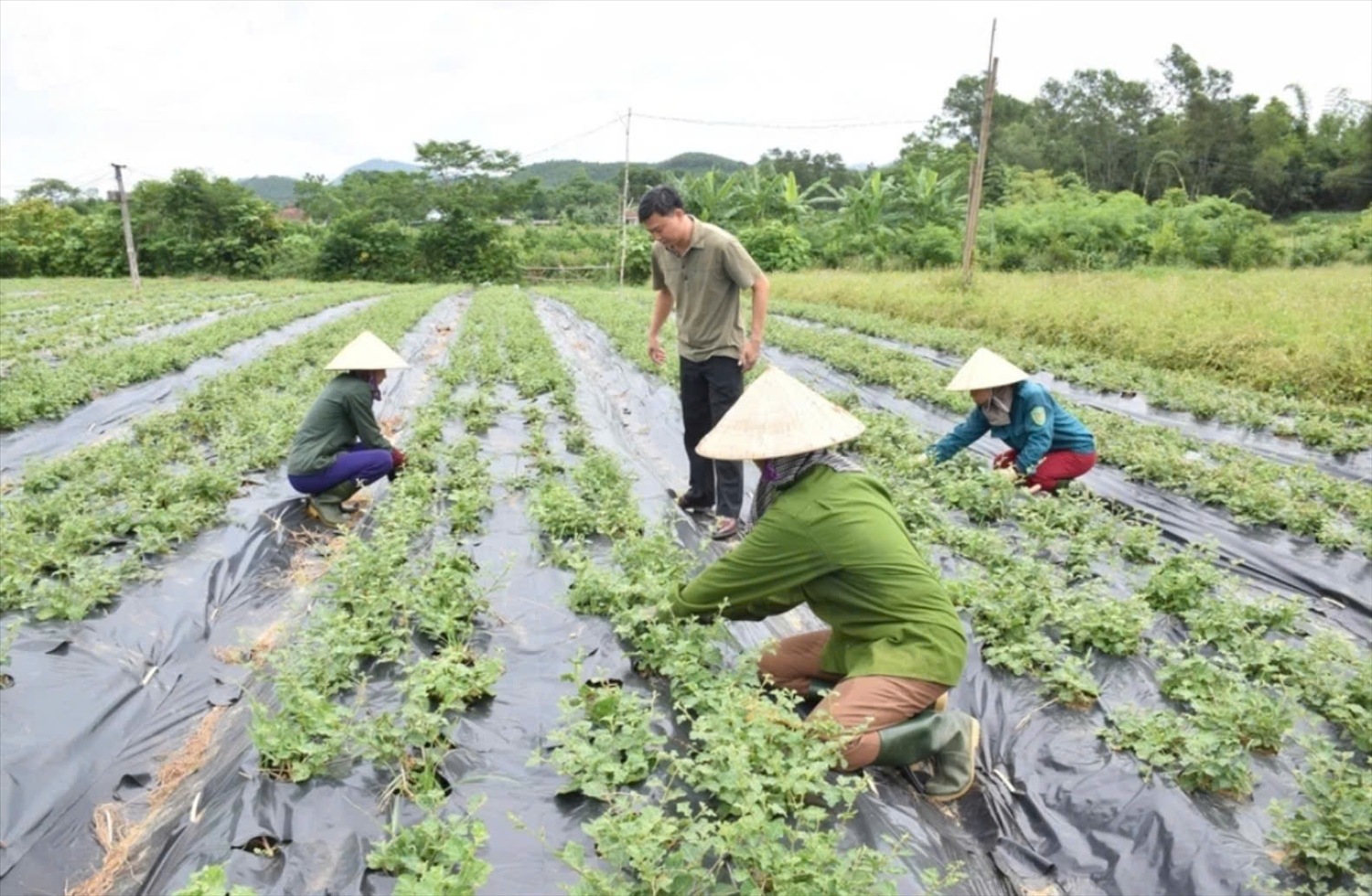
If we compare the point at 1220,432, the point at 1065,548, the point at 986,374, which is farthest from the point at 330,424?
the point at 1220,432

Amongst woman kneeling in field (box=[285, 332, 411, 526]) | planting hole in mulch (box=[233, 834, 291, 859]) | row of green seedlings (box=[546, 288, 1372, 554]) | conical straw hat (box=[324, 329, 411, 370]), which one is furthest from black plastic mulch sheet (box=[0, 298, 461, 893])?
row of green seedlings (box=[546, 288, 1372, 554])

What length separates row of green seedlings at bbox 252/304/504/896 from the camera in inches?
95.7

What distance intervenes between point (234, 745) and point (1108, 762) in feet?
11.0

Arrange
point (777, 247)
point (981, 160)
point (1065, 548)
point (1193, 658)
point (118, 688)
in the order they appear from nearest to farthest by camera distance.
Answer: point (1193, 658)
point (118, 688)
point (1065, 548)
point (981, 160)
point (777, 247)

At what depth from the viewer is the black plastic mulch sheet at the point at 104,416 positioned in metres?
7.54

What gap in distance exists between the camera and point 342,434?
19.0ft

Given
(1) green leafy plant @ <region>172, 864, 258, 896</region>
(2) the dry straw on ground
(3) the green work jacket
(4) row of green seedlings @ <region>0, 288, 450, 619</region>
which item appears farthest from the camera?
(3) the green work jacket

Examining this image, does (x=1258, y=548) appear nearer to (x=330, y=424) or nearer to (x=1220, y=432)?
(x=1220, y=432)

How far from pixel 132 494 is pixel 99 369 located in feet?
18.4

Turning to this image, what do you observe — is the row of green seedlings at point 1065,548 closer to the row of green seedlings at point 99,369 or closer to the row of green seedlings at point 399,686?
the row of green seedlings at point 399,686

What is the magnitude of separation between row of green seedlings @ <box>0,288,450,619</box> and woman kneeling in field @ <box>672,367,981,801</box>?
345cm

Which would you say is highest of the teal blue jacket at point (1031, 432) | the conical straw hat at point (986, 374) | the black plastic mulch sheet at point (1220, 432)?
the conical straw hat at point (986, 374)

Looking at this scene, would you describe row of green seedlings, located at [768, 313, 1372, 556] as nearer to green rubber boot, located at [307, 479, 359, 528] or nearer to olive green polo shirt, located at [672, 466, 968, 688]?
olive green polo shirt, located at [672, 466, 968, 688]

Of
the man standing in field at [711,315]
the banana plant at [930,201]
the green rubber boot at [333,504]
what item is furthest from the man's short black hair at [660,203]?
the banana plant at [930,201]
